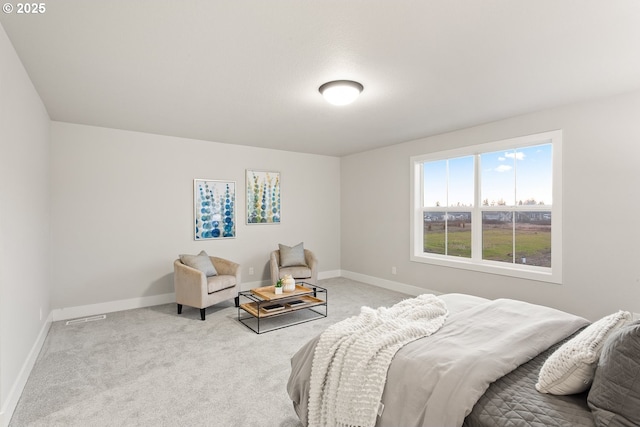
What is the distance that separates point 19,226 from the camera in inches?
101

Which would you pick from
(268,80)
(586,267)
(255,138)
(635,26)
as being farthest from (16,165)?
(586,267)

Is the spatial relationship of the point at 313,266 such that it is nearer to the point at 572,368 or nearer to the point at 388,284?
the point at 388,284

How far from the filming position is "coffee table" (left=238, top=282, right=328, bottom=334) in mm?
3813

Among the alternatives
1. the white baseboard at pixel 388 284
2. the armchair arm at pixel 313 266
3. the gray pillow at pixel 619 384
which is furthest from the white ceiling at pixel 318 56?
the white baseboard at pixel 388 284

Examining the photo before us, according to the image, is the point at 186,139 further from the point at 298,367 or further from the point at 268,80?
the point at 298,367

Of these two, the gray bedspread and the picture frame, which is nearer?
the gray bedspread

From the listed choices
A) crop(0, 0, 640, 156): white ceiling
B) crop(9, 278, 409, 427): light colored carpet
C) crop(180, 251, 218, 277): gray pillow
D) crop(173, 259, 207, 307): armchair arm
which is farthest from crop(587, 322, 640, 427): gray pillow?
crop(180, 251, 218, 277): gray pillow

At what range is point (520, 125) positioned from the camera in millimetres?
3965

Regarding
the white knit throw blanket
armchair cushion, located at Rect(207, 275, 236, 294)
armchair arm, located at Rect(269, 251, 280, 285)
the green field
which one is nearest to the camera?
the white knit throw blanket

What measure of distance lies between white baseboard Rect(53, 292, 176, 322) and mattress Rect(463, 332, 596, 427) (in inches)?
181

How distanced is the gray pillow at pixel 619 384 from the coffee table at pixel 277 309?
3.02 m

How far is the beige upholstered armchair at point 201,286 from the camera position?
4.02 metres

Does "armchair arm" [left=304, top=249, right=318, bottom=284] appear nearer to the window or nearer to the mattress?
the window

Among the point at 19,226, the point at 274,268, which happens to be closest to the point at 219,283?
the point at 274,268
